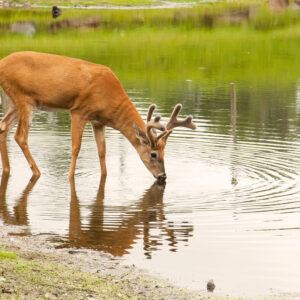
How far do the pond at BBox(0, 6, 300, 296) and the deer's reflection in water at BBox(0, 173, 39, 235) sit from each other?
1 centimetres

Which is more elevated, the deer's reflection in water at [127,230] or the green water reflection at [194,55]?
the deer's reflection in water at [127,230]

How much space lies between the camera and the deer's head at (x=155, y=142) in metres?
12.0

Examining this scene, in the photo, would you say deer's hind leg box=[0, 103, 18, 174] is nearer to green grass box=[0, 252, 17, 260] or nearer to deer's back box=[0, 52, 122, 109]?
deer's back box=[0, 52, 122, 109]

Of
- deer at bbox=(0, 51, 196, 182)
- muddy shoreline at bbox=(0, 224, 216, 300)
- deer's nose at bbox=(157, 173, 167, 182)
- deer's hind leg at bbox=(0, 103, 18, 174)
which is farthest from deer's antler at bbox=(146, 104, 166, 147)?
muddy shoreline at bbox=(0, 224, 216, 300)

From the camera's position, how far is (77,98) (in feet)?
40.4

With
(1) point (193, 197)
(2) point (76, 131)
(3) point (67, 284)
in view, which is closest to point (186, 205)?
(1) point (193, 197)

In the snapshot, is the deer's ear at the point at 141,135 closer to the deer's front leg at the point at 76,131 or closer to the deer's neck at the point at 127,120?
the deer's neck at the point at 127,120

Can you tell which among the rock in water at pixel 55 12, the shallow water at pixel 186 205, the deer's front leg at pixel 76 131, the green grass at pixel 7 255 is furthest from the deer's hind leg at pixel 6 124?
the rock in water at pixel 55 12

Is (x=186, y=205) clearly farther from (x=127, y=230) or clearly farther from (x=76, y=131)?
(x=76, y=131)

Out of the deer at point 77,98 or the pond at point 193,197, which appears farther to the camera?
the deer at point 77,98

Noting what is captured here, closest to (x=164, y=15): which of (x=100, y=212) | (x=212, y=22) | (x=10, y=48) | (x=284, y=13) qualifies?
(x=212, y=22)

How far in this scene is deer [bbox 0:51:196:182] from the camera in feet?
40.1

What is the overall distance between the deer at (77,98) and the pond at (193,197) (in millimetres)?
558

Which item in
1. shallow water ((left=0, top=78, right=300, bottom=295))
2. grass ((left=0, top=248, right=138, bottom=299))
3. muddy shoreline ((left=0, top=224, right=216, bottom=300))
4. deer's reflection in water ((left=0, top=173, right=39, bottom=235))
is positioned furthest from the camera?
deer's reflection in water ((left=0, top=173, right=39, bottom=235))
